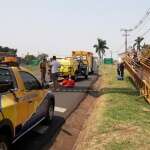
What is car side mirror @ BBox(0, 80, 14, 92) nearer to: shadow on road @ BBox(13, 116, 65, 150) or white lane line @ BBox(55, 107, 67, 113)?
shadow on road @ BBox(13, 116, 65, 150)

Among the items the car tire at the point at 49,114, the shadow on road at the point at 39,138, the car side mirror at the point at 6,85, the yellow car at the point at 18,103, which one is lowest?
the shadow on road at the point at 39,138

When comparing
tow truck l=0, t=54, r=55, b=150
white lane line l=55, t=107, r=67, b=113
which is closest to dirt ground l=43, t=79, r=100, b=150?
white lane line l=55, t=107, r=67, b=113

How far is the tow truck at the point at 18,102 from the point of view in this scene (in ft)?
26.9

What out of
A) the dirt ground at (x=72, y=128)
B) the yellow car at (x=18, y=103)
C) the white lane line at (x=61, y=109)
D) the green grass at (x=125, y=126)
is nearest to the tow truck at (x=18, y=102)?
the yellow car at (x=18, y=103)

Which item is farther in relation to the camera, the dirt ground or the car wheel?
the car wheel

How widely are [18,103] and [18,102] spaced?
2 cm

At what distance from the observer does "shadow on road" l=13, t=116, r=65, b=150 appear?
32.8 feet

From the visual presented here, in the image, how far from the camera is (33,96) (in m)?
10.3

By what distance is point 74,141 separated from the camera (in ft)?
35.6

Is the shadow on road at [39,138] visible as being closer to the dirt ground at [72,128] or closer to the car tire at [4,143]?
the dirt ground at [72,128]

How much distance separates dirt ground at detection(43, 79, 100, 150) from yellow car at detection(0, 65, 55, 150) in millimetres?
703

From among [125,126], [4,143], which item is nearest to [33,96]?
[4,143]

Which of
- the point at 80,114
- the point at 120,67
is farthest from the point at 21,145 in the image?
the point at 120,67

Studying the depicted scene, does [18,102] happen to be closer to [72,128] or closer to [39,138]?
[39,138]
